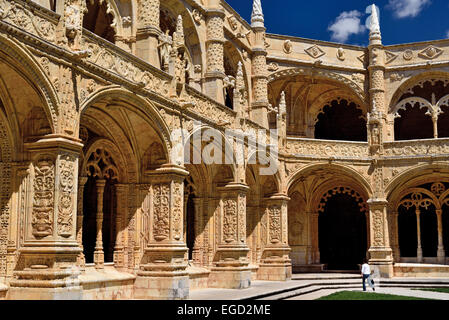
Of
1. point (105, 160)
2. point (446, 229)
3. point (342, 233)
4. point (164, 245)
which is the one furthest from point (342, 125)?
point (105, 160)

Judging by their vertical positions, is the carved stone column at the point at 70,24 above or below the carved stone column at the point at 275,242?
above

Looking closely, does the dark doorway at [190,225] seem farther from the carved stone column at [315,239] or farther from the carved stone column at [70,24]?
the carved stone column at [315,239]

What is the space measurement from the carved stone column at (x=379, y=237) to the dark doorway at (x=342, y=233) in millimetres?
4333

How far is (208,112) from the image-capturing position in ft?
58.0

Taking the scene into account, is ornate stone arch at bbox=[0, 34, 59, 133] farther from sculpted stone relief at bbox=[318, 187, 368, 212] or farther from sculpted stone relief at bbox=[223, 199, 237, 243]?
sculpted stone relief at bbox=[318, 187, 368, 212]

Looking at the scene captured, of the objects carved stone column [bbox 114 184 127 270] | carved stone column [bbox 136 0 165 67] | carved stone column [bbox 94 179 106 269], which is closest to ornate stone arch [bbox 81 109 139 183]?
carved stone column [bbox 114 184 127 270]

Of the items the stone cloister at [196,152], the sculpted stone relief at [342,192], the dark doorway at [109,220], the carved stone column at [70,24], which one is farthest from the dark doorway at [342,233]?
the carved stone column at [70,24]

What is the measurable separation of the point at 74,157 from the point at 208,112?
270 inches

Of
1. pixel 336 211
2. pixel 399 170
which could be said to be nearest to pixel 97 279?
pixel 399 170

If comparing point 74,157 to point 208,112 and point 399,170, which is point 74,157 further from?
point 399,170

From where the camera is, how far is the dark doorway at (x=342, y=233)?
29922 millimetres

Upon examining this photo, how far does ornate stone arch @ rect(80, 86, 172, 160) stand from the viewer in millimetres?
12421

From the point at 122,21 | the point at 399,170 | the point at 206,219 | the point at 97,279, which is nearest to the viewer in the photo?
the point at 97,279

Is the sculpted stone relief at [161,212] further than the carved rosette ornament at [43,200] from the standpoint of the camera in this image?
Yes
